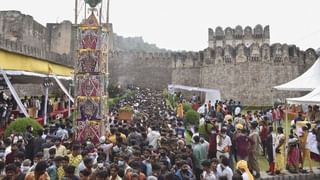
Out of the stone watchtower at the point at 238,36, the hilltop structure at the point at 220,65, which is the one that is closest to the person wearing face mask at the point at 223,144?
the hilltop structure at the point at 220,65

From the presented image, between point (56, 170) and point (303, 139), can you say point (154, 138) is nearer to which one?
point (56, 170)

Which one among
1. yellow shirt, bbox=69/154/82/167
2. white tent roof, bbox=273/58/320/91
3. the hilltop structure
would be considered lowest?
yellow shirt, bbox=69/154/82/167

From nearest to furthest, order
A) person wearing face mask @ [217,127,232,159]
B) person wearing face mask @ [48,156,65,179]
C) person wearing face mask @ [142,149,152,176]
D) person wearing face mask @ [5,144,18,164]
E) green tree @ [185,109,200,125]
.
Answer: person wearing face mask @ [48,156,65,179] < person wearing face mask @ [142,149,152,176] < person wearing face mask @ [5,144,18,164] < person wearing face mask @ [217,127,232,159] < green tree @ [185,109,200,125]

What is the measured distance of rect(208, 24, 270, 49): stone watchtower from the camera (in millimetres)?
46188

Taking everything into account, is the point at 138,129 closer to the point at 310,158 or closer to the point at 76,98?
the point at 76,98

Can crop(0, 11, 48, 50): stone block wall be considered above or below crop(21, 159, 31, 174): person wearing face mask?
above

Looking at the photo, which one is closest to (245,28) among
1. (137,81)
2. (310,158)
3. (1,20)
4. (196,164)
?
(137,81)

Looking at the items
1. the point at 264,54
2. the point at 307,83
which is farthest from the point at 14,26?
the point at 307,83

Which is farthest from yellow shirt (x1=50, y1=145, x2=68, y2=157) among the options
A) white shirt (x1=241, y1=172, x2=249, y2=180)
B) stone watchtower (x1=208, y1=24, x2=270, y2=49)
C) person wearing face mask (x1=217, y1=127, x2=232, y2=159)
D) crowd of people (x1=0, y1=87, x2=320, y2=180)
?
stone watchtower (x1=208, y1=24, x2=270, y2=49)

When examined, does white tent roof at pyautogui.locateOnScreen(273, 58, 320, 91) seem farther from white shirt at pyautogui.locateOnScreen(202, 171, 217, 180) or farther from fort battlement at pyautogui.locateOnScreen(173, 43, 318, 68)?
fort battlement at pyautogui.locateOnScreen(173, 43, 318, 68)

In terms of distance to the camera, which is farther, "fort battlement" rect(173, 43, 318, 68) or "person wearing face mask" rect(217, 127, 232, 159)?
"fort battlement" rect(173, 43, 318, 68)

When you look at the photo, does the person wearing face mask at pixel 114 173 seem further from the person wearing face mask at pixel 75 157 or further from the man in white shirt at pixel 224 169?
the man in white shirt at pixel 224 169

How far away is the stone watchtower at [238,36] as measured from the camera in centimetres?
4619

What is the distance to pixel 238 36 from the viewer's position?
4638 centimetres
